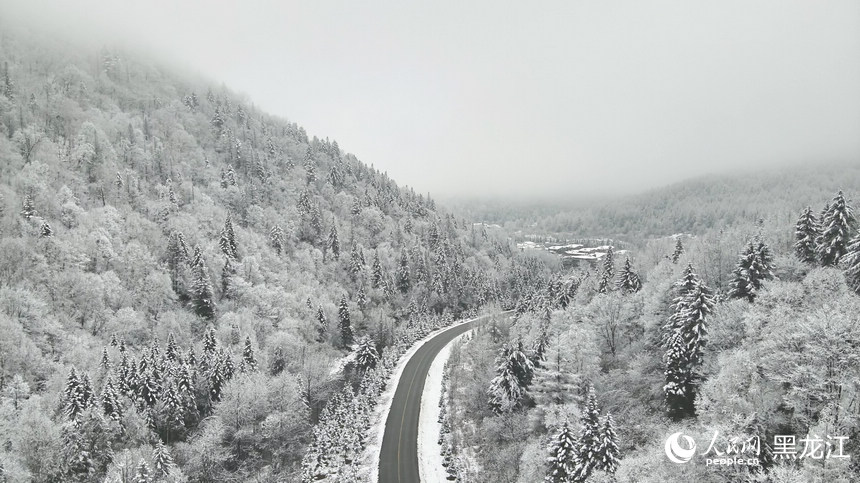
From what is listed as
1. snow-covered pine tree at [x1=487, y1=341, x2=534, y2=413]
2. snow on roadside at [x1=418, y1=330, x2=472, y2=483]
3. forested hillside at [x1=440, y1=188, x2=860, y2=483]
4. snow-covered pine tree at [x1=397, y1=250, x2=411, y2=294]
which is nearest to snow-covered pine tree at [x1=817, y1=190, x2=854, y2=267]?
forested hillside at [x1=440, y1=188, x2=860, y2=483]

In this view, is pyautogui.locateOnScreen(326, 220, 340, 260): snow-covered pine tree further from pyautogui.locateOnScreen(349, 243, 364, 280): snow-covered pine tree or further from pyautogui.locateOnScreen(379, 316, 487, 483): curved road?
pyautogui.locateOnScreen(379, 316, 487, 483): curved road

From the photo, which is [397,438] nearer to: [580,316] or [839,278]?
[580,316]

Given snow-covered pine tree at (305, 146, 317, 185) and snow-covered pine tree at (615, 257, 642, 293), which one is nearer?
snow-covered pine tree at (615, 257, 642, 293)

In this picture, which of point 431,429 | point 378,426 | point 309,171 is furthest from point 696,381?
point 309,171

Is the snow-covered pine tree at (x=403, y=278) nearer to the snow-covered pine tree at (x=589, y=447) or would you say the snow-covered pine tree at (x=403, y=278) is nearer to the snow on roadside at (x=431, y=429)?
the snow on roadside at (x=431, y=429)

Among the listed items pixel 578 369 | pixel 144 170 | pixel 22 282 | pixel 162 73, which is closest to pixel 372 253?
pixel 144 170

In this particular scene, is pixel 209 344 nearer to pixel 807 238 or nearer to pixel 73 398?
pixel 73 398
